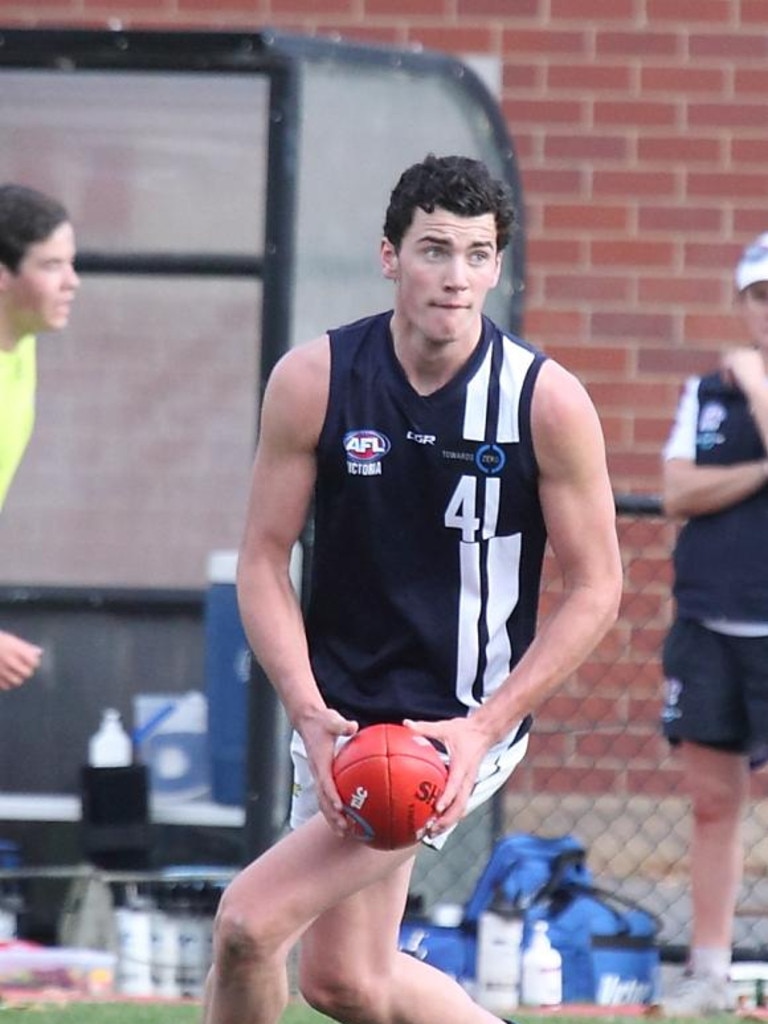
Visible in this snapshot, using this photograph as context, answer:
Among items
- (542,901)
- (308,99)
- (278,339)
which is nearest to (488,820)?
(542,901)

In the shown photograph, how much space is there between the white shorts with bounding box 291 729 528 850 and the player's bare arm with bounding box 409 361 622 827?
0.66 ft

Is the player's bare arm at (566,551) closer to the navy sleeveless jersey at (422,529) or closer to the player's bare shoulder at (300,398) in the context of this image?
the navy sleeveless jersey at (422,529)

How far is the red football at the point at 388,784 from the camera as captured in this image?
4414 millimetres

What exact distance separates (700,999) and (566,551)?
2244 millimetres

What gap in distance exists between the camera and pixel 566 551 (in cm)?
466

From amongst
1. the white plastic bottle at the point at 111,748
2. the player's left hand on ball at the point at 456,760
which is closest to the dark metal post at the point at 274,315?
the white plastic bottle at the point at 111,748

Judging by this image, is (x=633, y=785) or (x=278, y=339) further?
(x=633, y=785)

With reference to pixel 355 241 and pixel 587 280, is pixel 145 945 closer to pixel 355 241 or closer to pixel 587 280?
pixel 355 241

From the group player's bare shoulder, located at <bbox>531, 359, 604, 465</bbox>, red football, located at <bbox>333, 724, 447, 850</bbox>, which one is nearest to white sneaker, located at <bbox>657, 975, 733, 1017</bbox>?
red football, located at <bbox>333, 724, 447, 850</bbox>

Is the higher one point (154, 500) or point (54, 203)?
point (54, 203)

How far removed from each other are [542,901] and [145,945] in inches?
46.0

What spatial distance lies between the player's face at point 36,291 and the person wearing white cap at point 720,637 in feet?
5.51

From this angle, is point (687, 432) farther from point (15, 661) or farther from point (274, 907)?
point (274, 907)

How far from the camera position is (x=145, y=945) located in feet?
23.5
